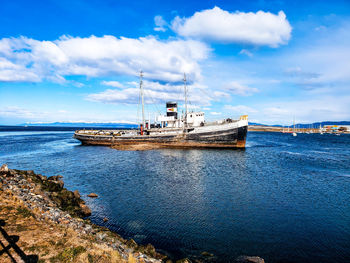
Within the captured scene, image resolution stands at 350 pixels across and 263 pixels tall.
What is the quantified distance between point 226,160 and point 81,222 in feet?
108

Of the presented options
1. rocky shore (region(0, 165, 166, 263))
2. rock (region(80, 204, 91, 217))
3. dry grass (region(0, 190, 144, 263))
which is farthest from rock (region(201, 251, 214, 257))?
rock (region(80, 204, 91, 217))

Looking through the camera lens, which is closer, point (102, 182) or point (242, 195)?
point (242, 195)

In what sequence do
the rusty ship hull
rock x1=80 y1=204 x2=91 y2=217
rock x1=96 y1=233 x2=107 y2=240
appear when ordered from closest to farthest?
rock x1=96 y1=233 x2=107 y2=240 → rock x1=80 y1=204 x2=91 y2=217 → the rusty ship hull

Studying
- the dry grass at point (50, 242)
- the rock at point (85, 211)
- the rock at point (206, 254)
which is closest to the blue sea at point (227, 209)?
the rock at point (206, 254)

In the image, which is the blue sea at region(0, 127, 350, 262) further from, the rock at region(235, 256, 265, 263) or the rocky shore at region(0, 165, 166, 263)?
the rocky shore at region(0, 165, 166, 263)

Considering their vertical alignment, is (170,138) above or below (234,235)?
above

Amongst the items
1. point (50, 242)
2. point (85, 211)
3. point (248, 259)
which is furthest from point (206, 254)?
point (85, 211)

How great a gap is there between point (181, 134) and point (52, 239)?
159 ft

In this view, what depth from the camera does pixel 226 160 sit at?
41375mm

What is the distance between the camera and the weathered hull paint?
54.7m

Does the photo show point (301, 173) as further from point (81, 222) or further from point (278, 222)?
point (81, 222)

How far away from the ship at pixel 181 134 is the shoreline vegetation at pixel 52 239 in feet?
142

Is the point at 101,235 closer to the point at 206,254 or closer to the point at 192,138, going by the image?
the point at 206,254

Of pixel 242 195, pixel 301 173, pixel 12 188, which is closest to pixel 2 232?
pixel 12 188
